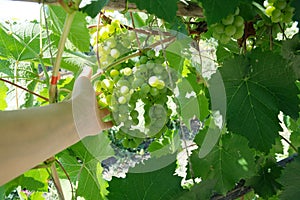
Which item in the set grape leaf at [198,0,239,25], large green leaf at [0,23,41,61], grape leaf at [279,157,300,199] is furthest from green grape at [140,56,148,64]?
large green leaf at [0,23,41,61]

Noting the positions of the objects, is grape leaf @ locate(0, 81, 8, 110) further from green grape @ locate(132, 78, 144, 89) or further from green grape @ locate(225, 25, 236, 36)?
green grape @ locate(225, 25, 236, 36)

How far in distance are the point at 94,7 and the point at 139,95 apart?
0.21 meters

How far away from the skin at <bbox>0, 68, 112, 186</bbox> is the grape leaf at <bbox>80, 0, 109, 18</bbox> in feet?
0.69

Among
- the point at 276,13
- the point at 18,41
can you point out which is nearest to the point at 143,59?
the point at 276,13

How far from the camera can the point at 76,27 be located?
4.06 ft

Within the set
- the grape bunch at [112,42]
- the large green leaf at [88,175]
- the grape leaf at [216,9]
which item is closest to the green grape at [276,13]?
the grape leaf at [216,9]

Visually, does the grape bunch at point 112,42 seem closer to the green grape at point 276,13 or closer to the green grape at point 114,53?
the green grape at point 114,53

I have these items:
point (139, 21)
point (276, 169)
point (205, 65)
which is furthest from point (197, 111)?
point (139, 21)

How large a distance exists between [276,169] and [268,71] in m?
0.28

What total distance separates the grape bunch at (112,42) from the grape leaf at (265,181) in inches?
16.1

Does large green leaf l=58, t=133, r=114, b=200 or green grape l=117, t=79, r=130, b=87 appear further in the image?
large green leaf l=58, t=133, r=114, b=200

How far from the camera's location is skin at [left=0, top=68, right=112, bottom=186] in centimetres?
86

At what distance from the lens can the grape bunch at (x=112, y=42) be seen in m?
1.01

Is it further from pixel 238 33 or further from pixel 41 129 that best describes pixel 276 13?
pixel 41 129
